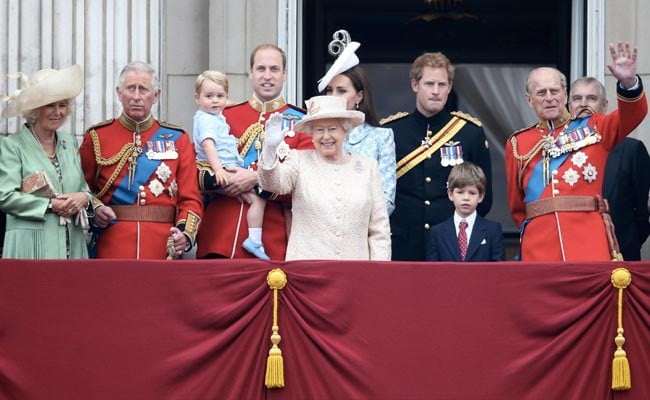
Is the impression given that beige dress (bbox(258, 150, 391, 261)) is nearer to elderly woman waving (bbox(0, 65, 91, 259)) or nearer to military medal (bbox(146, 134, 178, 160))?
military medal (bbox(146, 134, 178, 160))

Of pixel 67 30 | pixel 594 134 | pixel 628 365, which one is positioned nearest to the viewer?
pixel 628 365

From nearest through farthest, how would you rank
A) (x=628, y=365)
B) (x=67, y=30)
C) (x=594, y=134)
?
(x=628, y=365) → (x=594, y=134) → (x=67, y=30)

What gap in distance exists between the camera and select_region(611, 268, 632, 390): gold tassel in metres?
9.35

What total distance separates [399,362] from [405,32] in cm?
560

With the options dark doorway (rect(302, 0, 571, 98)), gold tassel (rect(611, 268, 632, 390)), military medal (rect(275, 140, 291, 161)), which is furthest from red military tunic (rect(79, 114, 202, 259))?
dark doorway (rect(302, 0, 571, 98))

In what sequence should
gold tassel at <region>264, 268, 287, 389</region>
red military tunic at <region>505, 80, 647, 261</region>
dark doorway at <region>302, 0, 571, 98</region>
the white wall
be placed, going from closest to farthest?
gold tassel at <region>264, 268, 287, 389</region> → red military tunic at <region>505, 80, 647, 261</region> → the white wall → dark doorway at <region>302, 0, 571, 98</region>

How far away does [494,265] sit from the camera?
9.45 metres

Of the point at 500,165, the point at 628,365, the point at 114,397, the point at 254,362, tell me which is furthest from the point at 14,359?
the point at 500,165

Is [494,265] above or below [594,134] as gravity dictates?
below

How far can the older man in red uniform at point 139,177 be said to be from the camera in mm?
10383

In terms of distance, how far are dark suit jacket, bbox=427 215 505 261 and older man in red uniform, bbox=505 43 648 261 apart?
160 millimetres

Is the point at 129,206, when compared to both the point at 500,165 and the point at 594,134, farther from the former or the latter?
the point at 500,165

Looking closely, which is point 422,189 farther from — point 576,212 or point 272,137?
point 272,137

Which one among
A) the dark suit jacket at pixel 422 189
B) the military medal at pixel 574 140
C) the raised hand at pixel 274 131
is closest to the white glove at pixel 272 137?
the raised hand at pixel 274 131
